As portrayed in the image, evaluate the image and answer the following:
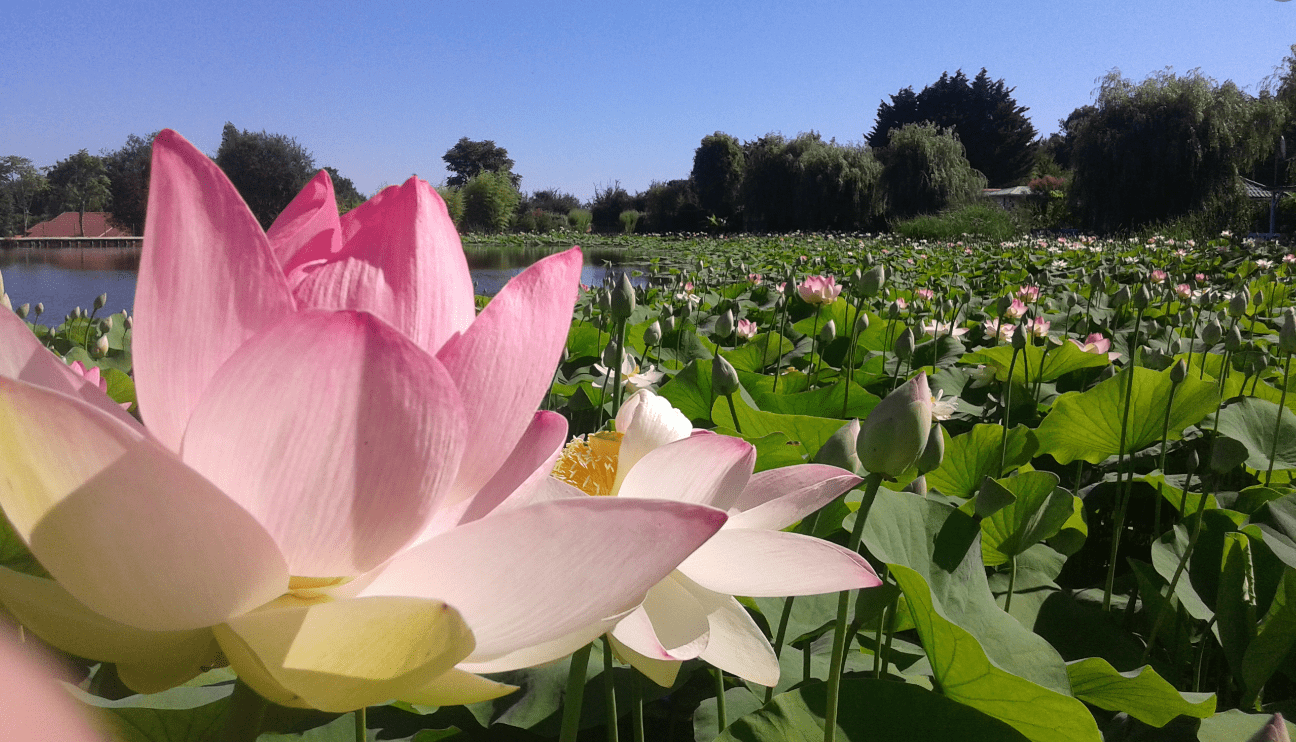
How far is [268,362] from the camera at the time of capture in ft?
0.57

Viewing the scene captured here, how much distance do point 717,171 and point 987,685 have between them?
31.7 meters

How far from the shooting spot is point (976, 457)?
1.12 metres

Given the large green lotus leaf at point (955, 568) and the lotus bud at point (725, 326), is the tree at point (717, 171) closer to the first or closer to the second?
the lotus bud at point (725, 326)

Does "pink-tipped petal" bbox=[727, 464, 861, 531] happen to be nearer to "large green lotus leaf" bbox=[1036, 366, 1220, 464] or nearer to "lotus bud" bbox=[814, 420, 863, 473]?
"lotus bud" bbox=[814, 420, 863, 473]

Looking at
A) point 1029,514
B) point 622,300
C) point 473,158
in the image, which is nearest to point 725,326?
point 622,300

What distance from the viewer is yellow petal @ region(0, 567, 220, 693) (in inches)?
6.9

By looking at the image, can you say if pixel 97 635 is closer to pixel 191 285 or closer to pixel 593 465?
pixel 191 285

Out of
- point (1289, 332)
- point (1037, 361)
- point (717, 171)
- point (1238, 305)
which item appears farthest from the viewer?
point (717, 171)

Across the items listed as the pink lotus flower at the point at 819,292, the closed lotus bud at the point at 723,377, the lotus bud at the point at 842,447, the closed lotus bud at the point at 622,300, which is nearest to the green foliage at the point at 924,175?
the pink lotus flower at the point at 819,292

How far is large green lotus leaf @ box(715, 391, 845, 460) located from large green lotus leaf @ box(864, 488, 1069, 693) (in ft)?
0.86

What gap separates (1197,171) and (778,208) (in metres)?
9.13

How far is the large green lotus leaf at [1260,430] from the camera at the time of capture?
122cm

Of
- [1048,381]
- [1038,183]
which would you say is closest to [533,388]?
[1048,381]

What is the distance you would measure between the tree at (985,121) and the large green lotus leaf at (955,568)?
3793 cm
